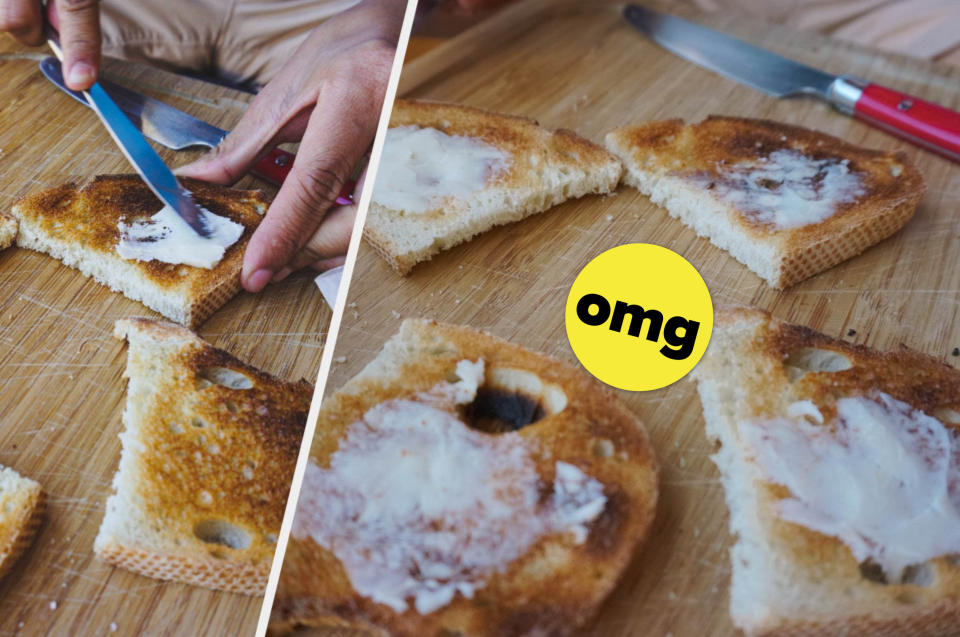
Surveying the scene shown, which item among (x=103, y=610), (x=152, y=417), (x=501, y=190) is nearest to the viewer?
(x=103, y=610)

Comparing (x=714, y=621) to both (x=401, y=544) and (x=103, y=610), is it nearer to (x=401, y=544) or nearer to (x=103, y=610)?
(x=401, y=544)

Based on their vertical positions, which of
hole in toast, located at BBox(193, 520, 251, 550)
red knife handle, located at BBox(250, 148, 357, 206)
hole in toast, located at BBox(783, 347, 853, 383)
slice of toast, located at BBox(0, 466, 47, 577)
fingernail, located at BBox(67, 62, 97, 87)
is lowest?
hole in toast, located at BBox(193, 520, 251, 550)

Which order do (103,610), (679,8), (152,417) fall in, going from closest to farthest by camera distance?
(103,610) → (152,417) → (679,8)

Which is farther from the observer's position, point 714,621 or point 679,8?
point 679,8

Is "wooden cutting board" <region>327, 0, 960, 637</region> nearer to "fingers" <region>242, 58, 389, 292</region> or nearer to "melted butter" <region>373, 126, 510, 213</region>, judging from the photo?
"melted butter" <region>373, 126, 510, 213</region>

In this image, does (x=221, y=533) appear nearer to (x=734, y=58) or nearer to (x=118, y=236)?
(x=118, y=236)

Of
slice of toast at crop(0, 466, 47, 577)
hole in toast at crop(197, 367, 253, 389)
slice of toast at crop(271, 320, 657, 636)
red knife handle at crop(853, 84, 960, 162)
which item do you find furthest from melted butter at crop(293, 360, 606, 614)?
red knife handle at crop(853, 84, 960, 162)

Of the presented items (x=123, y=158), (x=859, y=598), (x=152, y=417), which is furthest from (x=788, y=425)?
(x=123, y=158)
